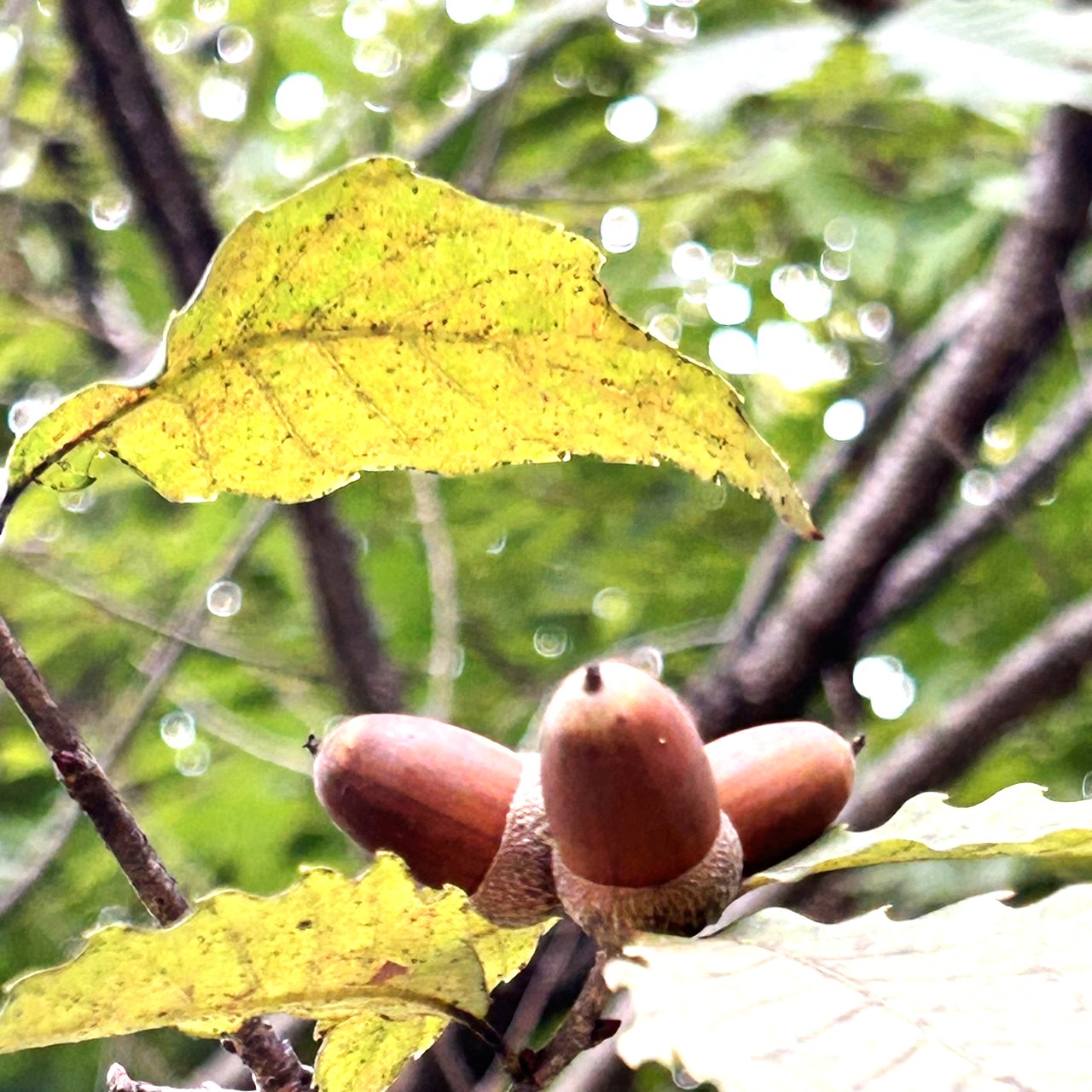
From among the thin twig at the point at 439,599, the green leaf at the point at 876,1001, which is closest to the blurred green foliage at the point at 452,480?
the thin twig at the point at 439,599

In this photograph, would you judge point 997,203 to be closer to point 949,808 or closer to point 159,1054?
point 949,808

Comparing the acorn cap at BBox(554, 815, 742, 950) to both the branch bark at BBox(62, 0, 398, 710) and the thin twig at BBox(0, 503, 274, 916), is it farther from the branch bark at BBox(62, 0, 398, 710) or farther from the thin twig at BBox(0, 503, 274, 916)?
the thin twig at BBox(0, 503, 274, 916)

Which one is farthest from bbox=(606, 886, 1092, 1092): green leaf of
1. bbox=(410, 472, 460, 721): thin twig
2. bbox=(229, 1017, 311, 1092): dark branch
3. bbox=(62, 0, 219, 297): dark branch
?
bbox=(62, 0, 219, 297): dark branch

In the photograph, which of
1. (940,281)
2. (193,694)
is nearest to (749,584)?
(940,281)

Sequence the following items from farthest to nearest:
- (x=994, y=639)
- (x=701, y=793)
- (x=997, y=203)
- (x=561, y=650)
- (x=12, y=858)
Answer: (x=561, y=650) < (x=994, y=639) < (x=12, y=858) < (x=997, y=203) < (x=701, y=793)

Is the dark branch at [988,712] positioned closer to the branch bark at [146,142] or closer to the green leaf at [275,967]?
the branch bark at [146,142]

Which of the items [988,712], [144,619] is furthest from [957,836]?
[144,619]
